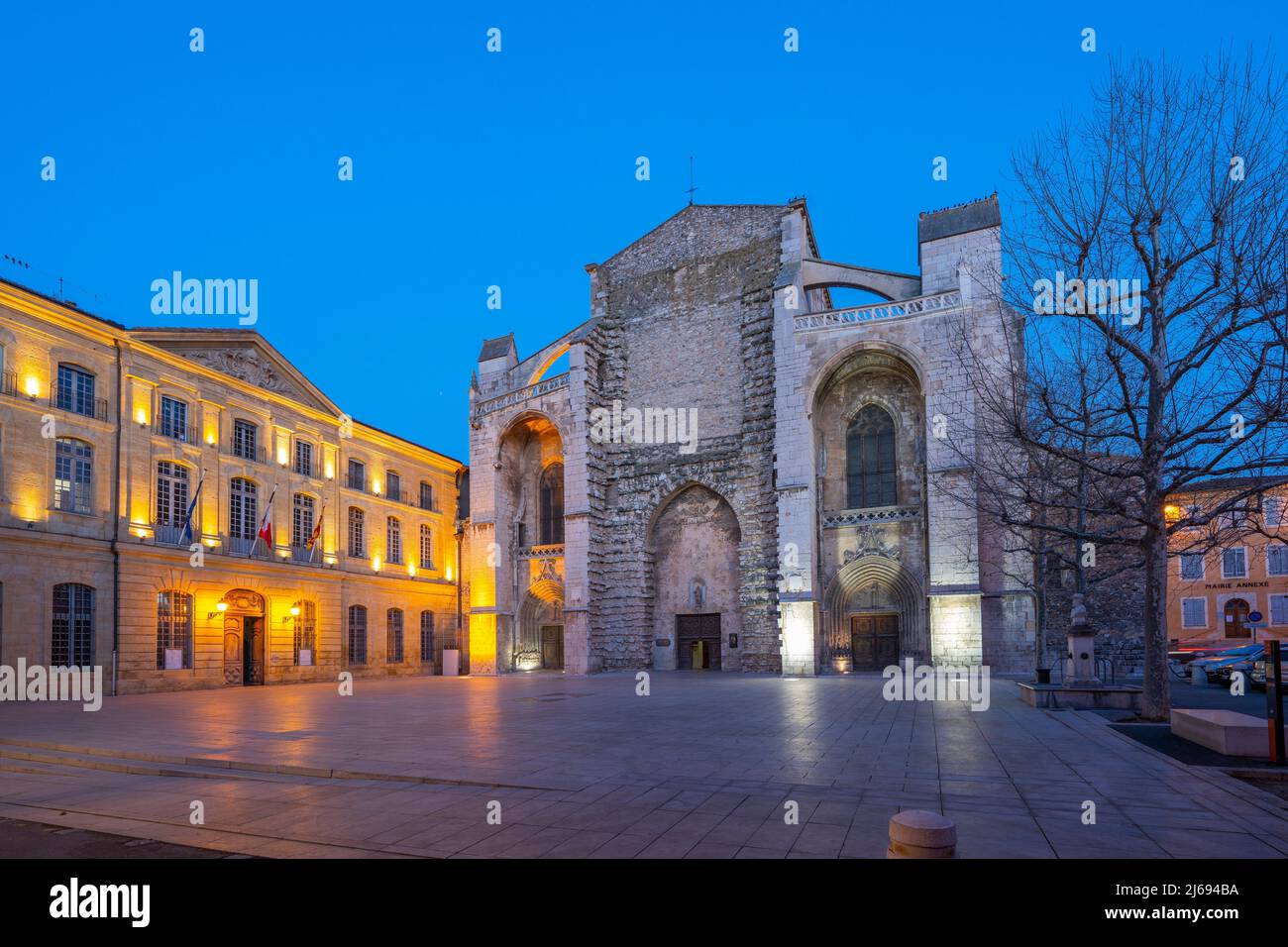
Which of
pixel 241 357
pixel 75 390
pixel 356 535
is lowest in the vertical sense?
pixel 356 535

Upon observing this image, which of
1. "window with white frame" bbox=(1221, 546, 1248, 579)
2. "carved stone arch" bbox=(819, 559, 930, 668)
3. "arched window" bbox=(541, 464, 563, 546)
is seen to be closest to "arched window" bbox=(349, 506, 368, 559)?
"arched window" bbox=(541, 464, 563, 546)

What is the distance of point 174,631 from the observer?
29.2m

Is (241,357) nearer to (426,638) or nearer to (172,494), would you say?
(172,494)

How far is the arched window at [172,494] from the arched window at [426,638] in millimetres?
15252

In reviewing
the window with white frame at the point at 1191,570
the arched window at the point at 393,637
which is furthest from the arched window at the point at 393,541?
the window with white frame at the point at 1191,570

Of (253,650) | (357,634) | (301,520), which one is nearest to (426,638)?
(357,634)

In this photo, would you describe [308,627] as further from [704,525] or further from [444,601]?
[704,525]

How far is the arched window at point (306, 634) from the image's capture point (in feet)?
113

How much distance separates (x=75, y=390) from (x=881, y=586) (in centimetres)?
2779

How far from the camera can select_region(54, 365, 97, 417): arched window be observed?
86.3ft

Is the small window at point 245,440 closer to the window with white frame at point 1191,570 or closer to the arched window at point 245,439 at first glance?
the arched window at point 245,439

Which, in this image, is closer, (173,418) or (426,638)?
(173,418)
